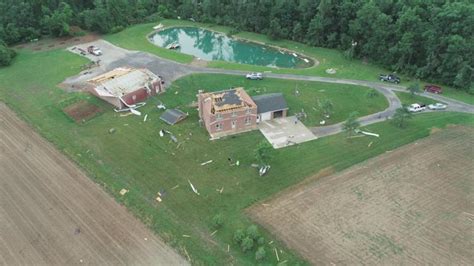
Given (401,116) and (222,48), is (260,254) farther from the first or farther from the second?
(222,48)

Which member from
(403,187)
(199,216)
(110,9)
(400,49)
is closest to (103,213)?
(199,216)

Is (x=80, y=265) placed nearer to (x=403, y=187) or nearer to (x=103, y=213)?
(x=103, y=213)

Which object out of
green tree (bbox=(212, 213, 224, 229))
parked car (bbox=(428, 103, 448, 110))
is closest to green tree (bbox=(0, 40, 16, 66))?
green tree (bbox=(212, 213, 224, 229))

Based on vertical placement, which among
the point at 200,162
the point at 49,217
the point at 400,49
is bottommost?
the point at 49,217

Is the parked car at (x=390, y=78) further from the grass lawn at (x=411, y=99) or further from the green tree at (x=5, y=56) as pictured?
the green tree at (x=5, y=56)

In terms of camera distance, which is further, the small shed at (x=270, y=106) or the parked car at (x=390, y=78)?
the parked car at (x=390, y=78)

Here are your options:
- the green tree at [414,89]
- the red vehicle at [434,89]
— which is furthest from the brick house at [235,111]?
the red vehicle at [434,89]
